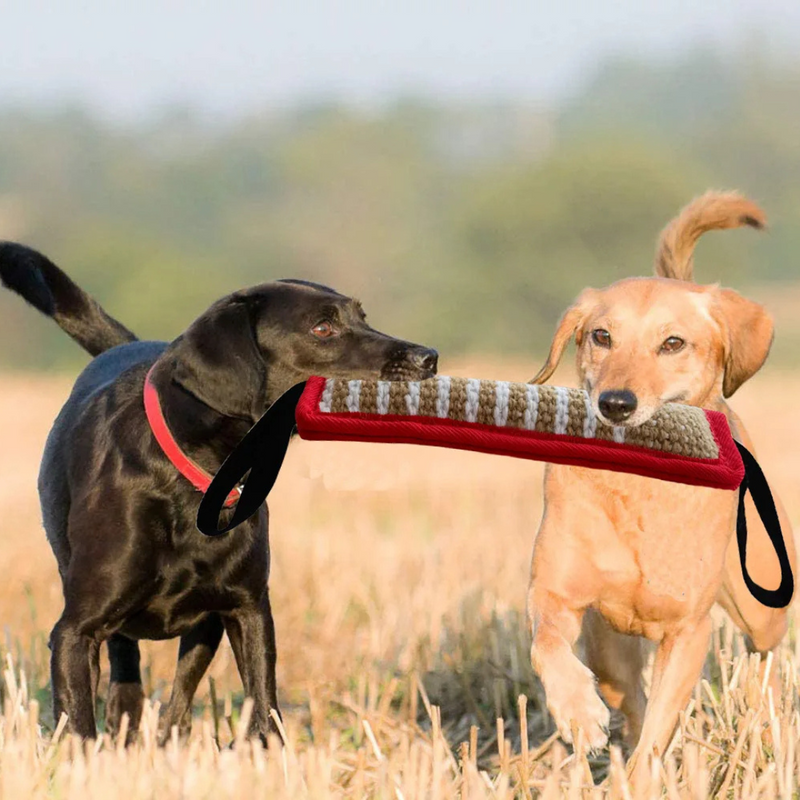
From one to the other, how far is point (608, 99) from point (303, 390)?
65.7 m

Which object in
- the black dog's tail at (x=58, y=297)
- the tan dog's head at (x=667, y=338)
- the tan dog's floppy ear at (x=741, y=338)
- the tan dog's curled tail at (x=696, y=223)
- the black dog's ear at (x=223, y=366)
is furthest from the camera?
the black dog's tail at (x=58, y=297)

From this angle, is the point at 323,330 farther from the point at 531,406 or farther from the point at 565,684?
the point at 565,684

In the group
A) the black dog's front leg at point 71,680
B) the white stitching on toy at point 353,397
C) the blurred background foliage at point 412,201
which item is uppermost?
the blurred background foliage at point 412,201

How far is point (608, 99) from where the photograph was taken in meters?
67.4

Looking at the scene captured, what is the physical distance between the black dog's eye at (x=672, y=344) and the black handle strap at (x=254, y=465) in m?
1.21

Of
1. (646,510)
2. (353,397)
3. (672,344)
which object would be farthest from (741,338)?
(353,397)

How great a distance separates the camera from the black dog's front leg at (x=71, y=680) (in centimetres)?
438

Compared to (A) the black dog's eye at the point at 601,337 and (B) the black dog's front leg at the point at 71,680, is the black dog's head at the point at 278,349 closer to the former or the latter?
(A) the black dog's eye at the point at 601,337

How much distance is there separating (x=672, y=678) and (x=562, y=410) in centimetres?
98

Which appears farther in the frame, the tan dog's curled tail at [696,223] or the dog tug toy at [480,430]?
the tan dog's curled tail at [696,223]

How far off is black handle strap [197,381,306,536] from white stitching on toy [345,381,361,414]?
0.66ft

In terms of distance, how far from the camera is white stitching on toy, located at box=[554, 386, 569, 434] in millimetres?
4039

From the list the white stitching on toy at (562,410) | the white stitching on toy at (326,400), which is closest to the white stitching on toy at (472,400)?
the white stitching on toy at (562,410)

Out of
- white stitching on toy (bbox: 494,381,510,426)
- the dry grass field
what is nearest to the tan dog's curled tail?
the dry grass field
